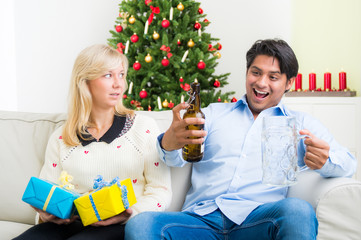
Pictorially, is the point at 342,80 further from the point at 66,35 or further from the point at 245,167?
the point at 66,35

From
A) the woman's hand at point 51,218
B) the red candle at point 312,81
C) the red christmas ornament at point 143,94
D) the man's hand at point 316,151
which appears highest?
the red candle at point 312,81

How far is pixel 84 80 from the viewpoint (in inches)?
62.4

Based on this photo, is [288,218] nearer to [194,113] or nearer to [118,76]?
[194,113]

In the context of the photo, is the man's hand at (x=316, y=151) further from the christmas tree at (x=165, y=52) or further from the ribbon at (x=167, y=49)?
the ribbon at (x=167, y=49)

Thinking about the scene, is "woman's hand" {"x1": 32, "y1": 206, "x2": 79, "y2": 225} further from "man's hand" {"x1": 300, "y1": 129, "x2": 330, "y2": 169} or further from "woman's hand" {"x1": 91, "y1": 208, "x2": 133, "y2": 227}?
"man's hand" {"x1": 300, "y1": 129, "x2": 330, "y2": 169}

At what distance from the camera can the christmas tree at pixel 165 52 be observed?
2.89 m

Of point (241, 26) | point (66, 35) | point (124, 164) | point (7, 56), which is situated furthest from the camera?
point (7, 56)

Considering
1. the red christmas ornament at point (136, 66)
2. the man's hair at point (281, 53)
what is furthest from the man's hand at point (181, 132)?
the red christmas ornament at point (136, 66)

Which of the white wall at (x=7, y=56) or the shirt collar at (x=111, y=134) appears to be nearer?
the shirt collar at (x=111, y=134)

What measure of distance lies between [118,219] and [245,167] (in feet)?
1.78

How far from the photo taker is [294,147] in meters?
1.15

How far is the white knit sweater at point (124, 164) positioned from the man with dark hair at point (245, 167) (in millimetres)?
83

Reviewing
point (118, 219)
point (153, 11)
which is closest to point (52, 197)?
point (118, 219)

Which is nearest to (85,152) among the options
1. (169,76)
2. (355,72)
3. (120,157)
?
(120,157)
